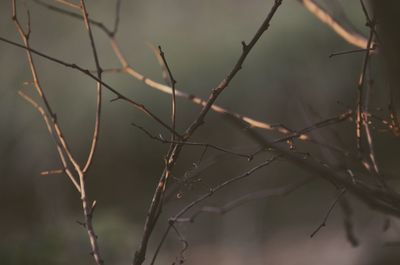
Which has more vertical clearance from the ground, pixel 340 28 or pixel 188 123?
pixel 188 123

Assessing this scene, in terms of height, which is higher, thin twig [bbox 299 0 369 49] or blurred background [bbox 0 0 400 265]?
blurred background [bbox 0 0 400 265]

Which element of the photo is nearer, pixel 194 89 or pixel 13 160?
pixel 13 160

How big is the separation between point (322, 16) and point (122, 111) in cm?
611

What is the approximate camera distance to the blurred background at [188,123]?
220 inches

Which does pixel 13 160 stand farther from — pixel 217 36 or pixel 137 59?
pixel 217 36

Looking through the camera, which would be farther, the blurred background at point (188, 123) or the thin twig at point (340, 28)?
the blurred background at point (188, 123)

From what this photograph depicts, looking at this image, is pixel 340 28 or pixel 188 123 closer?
pixel 340 28

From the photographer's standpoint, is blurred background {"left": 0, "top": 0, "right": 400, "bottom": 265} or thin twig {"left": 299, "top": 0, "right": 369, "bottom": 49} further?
blurred background {"left": 0, "top": 0, "right": 400, "bottom": 265}

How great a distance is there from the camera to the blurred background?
560cm

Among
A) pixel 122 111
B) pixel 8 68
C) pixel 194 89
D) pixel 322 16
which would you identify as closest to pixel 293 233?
pixel 194 89

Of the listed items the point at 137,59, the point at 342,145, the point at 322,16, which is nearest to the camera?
the point at 342,145

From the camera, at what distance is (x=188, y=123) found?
7598 mm

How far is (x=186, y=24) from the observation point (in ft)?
26.3

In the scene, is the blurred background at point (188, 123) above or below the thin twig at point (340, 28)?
above
